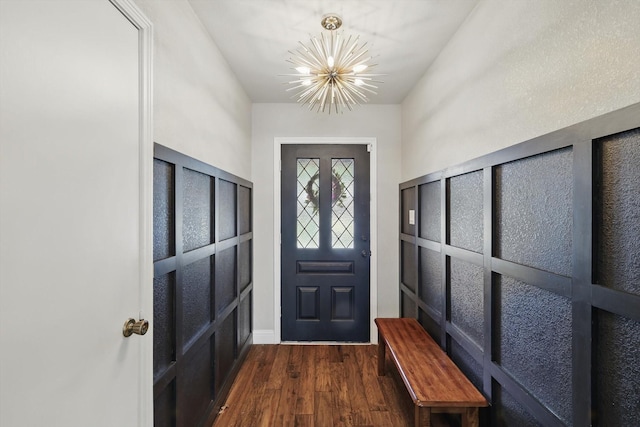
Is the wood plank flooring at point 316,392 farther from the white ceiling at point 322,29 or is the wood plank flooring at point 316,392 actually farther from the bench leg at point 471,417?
the white ceiling at point 322,29

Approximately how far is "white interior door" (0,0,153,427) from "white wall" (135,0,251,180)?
206 millimetres

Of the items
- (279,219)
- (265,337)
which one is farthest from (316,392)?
(279,219)

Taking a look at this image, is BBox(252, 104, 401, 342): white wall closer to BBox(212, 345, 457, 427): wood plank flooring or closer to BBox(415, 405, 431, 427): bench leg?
BBox(212, 345, 457, 427): wood plank flooring

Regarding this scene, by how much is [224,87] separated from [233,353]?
6.96ft

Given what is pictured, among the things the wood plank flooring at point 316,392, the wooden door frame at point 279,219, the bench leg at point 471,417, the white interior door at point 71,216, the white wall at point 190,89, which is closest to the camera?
the white interior door at point 71,216

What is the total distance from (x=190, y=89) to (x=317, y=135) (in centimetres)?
160

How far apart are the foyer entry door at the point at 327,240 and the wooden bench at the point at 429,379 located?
80 centimetres

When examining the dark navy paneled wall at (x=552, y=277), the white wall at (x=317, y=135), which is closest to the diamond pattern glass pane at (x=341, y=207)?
the white wall at (x=317, y=135)

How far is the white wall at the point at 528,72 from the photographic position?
88cm

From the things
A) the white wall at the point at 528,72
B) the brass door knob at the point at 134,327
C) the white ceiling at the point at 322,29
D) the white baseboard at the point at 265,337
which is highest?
the white ceiling at the point at 322,29

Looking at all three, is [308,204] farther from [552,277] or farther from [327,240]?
[552,277]

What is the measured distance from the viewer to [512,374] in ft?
4.37

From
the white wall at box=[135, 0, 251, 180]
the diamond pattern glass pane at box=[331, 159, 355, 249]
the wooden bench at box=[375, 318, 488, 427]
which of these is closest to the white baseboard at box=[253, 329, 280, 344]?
the diamond pattern glass pane at box=[331, 159, 355, 249]

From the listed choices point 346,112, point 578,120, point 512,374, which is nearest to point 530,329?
point 512,374
